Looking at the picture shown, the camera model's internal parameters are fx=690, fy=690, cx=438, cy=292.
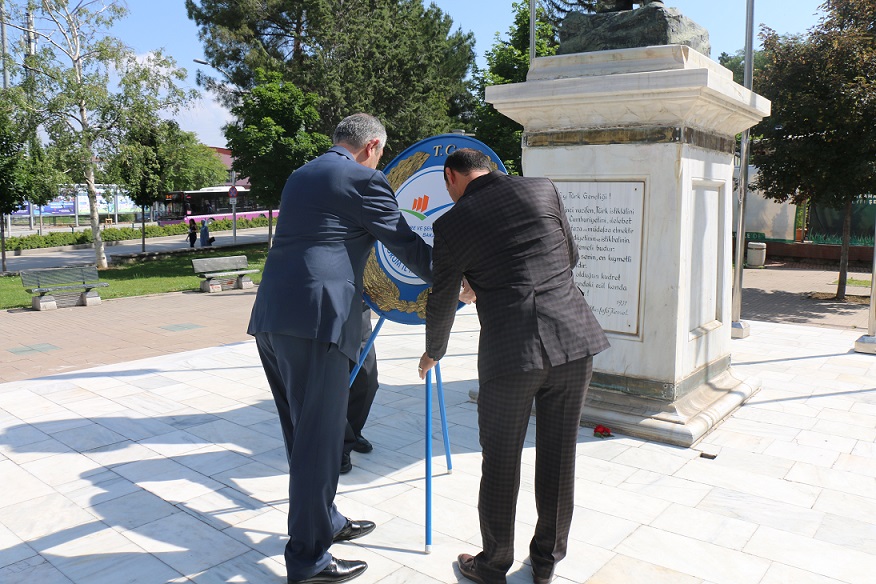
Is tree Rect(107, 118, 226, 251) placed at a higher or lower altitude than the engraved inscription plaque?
higher

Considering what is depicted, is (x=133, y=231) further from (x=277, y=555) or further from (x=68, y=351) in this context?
(x=277, y=555)

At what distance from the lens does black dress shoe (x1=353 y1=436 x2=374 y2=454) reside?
4562mm

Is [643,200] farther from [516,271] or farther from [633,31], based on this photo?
[516,271]

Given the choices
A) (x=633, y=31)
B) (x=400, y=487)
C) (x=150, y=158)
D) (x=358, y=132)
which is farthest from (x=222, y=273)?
(x=358, y=132)

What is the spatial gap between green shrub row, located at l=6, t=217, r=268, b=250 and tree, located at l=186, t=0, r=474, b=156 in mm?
10694

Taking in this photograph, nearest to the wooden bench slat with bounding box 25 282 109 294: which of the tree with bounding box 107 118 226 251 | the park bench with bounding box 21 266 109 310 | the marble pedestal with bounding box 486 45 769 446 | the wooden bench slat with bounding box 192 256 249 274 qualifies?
the park bench with bounding box 21 266 109 310

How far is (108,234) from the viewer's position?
33.5 meters

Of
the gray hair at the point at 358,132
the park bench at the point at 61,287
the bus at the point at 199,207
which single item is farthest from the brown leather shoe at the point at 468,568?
the bus at the point at 199,207

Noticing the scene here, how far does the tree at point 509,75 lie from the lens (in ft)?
71.4

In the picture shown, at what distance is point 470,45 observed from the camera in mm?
31875

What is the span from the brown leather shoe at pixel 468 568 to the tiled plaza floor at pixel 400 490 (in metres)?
0.08

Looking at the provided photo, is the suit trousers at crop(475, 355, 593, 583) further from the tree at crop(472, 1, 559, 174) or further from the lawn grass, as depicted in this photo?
the tree at crop(472, 1, 559, 174)

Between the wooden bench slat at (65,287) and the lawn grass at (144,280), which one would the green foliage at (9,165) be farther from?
the wooden bench slat at (65,287)

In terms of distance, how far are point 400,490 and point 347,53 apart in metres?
23.1
